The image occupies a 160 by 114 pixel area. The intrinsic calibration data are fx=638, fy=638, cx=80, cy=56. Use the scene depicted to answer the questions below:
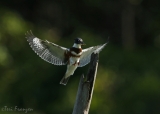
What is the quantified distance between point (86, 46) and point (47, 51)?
3.55 m

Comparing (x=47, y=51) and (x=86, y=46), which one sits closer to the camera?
(x=47, y=51)

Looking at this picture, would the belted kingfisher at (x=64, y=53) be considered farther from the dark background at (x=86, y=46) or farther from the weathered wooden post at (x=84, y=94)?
the dark background at (x=86, y=46)

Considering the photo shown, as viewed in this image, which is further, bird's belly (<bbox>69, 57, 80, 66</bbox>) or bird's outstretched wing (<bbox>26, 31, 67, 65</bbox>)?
bird's outstretched wing (<bbox>26, 31, 67, 65</bbox>)

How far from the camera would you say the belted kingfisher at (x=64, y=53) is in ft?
14.1

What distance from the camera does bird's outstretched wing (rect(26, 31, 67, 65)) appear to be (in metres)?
4.42

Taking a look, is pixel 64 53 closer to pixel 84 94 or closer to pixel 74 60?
pixel 74 60

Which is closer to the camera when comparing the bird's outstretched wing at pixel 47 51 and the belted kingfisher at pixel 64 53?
the belted kingfisher at pixel 64 53

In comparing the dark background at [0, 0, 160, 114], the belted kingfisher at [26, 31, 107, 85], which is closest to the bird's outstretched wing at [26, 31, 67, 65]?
the belted kingfisher at [26, 31, 107, 85]

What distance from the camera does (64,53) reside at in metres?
4.42

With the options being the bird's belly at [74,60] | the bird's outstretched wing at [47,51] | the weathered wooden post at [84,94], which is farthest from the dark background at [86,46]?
the weathered wooden post at [84,94]

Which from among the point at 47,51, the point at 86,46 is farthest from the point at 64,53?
the point at 86,46

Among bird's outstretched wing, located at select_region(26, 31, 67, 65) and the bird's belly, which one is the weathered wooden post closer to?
the bird's belly

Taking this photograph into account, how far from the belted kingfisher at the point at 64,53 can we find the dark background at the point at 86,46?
329 centimetres

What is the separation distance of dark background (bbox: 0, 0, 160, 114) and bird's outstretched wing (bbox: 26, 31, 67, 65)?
3.28m
